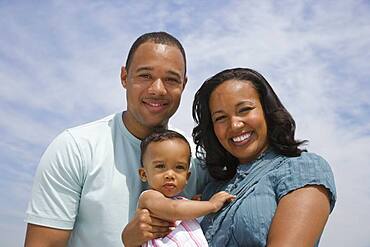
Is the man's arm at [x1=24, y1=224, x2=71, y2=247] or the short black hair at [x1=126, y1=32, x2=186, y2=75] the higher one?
the short black hair at [x1=126, y1=32, x2=186, y2=75]

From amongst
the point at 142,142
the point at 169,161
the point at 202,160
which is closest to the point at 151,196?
the point at 169,161

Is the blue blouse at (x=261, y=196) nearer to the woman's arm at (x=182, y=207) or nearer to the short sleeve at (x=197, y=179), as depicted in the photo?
the woman's arm at (x=182, y=207)

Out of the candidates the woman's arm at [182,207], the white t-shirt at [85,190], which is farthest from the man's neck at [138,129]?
the woman's arm at [182,207]

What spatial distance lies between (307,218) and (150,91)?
2.08 m

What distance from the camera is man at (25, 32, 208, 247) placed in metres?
5.23

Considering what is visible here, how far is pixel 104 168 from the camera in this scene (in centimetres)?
530

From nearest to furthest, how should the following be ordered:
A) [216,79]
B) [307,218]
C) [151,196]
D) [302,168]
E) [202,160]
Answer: [307,218], [302,168], [151,196], [216,79], [202,160]

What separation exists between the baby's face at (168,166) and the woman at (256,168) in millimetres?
396

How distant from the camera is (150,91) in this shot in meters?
5.39

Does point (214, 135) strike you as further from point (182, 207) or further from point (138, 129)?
point (182, 207)

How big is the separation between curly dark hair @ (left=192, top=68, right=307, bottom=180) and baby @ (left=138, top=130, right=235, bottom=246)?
477mm

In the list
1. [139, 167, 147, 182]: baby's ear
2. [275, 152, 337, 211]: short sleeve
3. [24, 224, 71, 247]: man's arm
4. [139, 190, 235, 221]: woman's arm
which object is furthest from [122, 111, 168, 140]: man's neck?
[275, 152, 337, 211]: short sleeve

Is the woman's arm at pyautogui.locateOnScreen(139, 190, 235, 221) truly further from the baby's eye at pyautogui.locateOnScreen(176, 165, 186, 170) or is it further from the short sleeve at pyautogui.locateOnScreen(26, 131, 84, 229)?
the short sleeve at pyautogui.locateOnScreen(26, 131, 84, 229)

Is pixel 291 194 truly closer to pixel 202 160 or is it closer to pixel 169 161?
pixel 169 161
